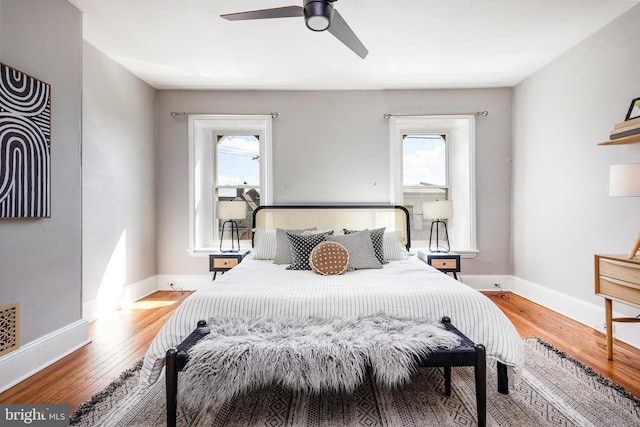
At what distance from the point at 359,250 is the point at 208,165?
262 cm

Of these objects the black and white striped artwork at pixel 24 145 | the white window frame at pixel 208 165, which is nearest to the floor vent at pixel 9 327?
the black and white striped artwork at pixel 24 145

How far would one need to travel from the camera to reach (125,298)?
151 inches

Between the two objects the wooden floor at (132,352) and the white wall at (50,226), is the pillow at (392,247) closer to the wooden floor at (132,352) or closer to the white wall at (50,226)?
the wooden floor at (132,352)

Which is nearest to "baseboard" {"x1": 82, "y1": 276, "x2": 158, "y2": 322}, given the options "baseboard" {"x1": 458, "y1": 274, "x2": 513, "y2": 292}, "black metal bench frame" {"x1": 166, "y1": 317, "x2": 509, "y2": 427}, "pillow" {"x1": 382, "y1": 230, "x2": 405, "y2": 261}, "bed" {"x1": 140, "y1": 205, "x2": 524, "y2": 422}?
"bed" {"x1": 140, "y1": 205, "x2": 524, "y2": 422}

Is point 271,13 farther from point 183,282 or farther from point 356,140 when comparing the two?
point 183,282

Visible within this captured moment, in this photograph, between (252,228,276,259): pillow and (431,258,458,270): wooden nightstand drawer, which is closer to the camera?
(252,228,276,259): pillow

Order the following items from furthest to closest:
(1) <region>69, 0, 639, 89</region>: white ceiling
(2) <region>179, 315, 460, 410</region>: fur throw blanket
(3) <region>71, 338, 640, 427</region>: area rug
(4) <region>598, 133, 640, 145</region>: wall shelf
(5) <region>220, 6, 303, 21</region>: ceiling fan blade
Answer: (1) <region>69, 0, 639, 89</region>: white ceiling
(4) <region>598, 133, 640, 145</region>: wall shelf
(5) <region>220, 6, 303, 21</region>: ceiling fan blade
(3) <region>71, 338, 640, 427</region>: area rug
(2) <region>179, 315, 460, 410</region>: fur throw blanket

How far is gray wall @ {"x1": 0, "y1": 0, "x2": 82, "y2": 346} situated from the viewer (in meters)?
2.20

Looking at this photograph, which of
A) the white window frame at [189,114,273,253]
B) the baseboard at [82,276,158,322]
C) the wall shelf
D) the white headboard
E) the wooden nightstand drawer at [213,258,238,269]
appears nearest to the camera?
the wall shelf

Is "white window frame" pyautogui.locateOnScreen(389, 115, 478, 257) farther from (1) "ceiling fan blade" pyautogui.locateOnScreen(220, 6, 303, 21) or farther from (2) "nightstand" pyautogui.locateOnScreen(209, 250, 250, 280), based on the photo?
(1) "ceiling fan blade" pyautogui.locateOnScreen(220, 6, 303, 21)

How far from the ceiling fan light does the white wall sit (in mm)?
1867

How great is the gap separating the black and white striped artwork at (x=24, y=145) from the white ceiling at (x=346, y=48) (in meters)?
0.88

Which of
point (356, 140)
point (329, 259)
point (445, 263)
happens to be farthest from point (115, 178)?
point (445, 263)

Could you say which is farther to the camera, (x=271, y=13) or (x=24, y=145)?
(x=24, y=145)
